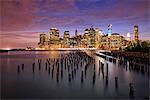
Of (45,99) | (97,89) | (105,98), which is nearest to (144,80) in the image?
(97,89)

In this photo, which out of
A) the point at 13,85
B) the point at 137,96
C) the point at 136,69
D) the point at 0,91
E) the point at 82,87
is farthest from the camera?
the point at 136,69

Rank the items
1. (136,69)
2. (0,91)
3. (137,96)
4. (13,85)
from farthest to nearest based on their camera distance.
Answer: (136,69)
(13,85)
(0,91)
(137,96)

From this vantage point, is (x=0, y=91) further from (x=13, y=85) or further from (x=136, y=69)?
(x=136, y=69)

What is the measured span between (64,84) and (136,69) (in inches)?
437

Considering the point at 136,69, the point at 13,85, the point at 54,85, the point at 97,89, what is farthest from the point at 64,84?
the point at 136,69

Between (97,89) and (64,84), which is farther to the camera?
(64,84)

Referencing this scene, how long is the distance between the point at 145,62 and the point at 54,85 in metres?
12.7

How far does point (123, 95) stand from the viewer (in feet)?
48.4

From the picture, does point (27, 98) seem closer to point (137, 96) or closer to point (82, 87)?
point (82, 87)

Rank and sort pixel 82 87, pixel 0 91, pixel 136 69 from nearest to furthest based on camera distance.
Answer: pixel 0 91
pixel 82 87
pixel 136 69

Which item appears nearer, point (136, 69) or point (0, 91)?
point (0, 91)

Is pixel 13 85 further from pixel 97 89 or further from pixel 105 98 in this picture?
pixel 105 98

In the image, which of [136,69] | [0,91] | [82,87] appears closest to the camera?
[0,91]

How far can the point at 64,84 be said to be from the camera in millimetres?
18312
